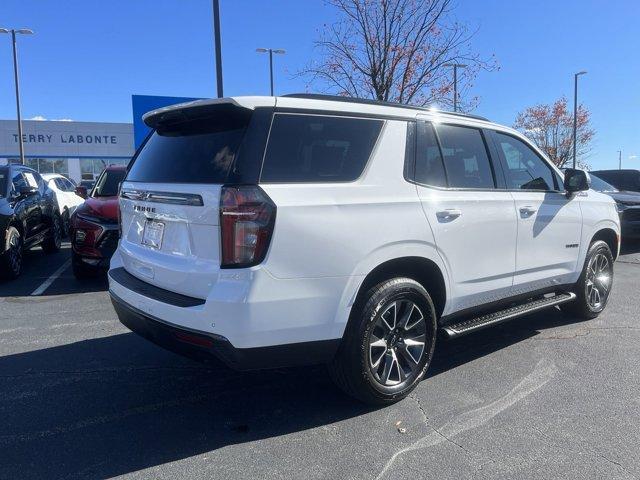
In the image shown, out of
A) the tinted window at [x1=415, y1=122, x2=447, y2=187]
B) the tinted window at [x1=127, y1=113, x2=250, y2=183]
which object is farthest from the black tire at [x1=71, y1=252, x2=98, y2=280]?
the tinted window at [x1=415, y1=122, x2=447, y2=187]

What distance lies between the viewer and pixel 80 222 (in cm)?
676

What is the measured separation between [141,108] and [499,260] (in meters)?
11.0

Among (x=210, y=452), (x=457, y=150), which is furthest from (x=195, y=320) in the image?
(x=457, y=150)

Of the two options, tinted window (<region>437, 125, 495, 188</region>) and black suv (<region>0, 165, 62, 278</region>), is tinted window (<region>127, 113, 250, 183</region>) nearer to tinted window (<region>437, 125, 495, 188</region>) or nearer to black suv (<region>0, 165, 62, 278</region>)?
tinted window (<region>437, 125, 495, 188</region>)

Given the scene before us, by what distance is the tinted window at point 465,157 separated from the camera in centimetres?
391

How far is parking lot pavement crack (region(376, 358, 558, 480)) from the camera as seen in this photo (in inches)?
118

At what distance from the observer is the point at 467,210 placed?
384 cm

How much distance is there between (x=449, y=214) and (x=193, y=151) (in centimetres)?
179

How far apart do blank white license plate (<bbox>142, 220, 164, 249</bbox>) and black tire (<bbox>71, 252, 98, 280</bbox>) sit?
402 cm

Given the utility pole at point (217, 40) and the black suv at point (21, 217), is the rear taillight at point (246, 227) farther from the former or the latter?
the utility pole at point (217, 40)

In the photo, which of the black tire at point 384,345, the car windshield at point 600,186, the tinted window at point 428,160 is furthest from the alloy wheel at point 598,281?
the car windshield at point 600,186

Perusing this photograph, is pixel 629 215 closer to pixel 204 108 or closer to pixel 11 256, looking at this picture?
pixel 204 108

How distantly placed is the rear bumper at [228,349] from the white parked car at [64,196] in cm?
978

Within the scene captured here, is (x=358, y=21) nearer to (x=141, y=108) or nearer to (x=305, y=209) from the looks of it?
(x=141, y=108)
